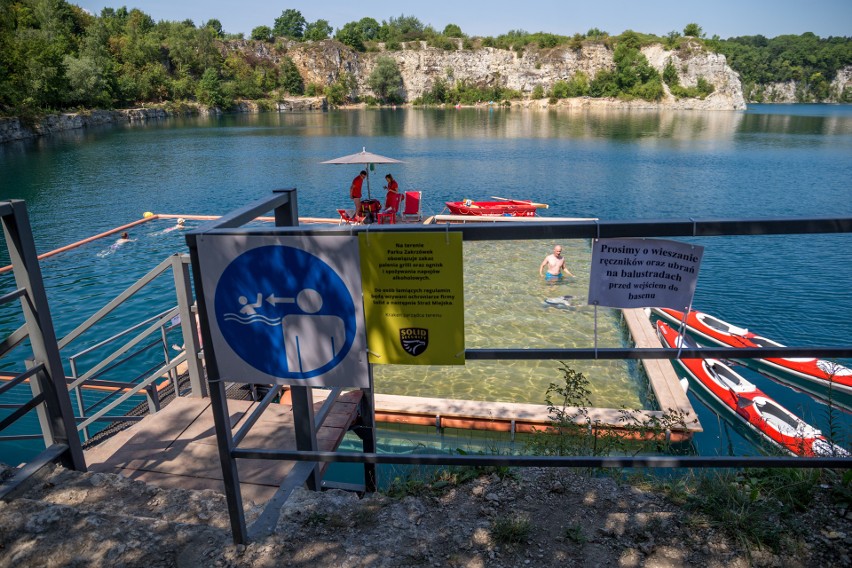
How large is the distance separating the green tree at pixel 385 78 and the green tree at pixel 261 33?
28.1 metres

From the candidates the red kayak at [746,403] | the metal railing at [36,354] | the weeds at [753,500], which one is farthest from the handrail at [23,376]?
the red kayak at [746,403]

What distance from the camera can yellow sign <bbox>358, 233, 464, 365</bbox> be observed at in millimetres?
2109

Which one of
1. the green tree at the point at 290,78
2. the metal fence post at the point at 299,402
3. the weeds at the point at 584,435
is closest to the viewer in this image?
the metal fence post at the point at 299,402

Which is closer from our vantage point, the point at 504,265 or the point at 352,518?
the point at 352,518

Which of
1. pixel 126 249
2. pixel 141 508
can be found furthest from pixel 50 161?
pixel 141 508

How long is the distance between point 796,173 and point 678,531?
3997 cm

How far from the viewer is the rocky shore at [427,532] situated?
91.0 inches

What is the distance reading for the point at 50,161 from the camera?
3950 cm

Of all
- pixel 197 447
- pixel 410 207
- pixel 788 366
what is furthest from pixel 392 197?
pixel 197 447

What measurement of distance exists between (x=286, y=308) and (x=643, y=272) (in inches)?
55.1

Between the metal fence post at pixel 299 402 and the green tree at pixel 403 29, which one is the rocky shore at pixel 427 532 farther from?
the green tree at pixel 403 29

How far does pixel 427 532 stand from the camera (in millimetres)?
2516

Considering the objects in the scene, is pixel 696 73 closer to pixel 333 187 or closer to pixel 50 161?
pixel 333 187

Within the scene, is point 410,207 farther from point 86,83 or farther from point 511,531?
point 86,83
